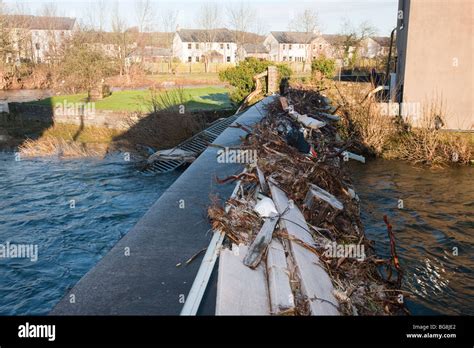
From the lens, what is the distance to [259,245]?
427cm

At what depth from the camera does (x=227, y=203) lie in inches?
221

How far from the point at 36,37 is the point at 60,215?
6662 cm


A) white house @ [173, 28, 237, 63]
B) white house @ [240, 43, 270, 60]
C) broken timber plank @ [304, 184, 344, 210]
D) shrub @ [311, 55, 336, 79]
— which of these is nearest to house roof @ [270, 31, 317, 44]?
white house @ [240, 43, 270, 60]

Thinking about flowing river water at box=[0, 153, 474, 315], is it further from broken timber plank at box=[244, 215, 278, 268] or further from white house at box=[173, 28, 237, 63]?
white house at box=[173, 28, 237, 63]

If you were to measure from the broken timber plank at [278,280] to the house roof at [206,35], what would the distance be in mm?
90507

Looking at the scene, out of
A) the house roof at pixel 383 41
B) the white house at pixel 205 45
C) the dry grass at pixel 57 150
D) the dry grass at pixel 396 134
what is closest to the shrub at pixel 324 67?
the dry grass at pixel 396 134

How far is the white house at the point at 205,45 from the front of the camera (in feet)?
299

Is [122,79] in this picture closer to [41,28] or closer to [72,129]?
[72,129]

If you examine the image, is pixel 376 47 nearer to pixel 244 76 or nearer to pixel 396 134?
pixel 244 76

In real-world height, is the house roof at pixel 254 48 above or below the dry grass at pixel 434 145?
above

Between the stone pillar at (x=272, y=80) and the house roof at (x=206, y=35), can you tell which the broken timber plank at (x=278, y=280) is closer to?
the stone pillar at (x=272, y=80)

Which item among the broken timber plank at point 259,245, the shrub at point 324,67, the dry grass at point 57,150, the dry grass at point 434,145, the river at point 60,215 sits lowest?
the river at point 60,215
